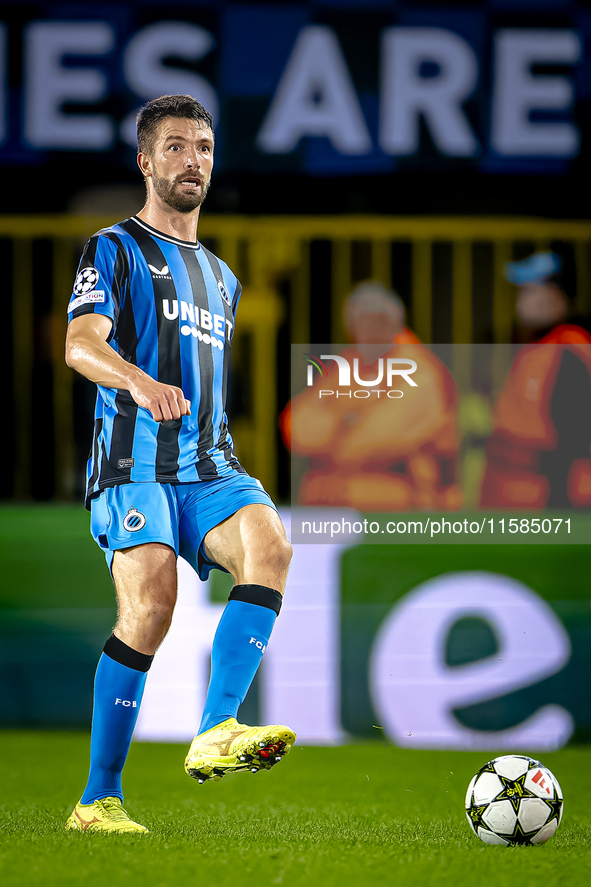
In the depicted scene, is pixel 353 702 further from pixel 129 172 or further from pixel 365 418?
pixel 129 172

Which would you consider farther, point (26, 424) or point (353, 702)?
point (26, 424)

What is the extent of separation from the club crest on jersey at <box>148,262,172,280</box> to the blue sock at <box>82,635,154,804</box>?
1158 millimetres

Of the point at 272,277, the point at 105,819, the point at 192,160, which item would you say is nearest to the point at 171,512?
the point at 105,819

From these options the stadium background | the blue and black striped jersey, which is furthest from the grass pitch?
the blue and black striped jersey

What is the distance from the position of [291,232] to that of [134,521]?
293 centimetres

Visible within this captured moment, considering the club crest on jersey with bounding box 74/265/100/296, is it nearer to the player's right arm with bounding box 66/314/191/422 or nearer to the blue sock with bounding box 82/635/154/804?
the player's right arm with bounding box 66/314/191/422

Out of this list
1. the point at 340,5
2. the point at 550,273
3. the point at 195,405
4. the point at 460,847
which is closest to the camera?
the point at 460,847

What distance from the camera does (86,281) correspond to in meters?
3.37

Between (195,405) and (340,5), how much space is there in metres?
3.58

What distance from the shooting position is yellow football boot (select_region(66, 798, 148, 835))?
321 cm

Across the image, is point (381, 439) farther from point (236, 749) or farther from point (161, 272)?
point (236, 749)

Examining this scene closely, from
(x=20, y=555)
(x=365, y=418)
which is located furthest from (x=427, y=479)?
(x=20, y=555)

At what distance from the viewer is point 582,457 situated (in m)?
5.30

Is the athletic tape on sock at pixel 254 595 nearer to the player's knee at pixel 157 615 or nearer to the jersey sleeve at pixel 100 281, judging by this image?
the player's knee at pixel 157 615
